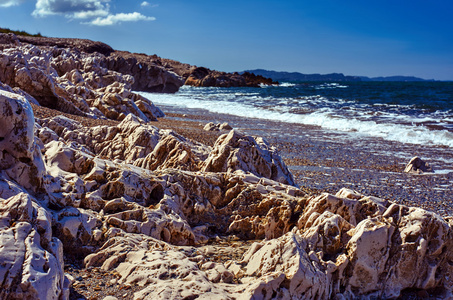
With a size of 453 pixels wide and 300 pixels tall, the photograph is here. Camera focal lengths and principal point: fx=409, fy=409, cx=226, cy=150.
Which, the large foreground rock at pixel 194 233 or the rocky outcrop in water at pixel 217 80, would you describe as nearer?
the large foreground rock at pixel 194 233

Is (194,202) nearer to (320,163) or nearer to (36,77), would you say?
(320,163)

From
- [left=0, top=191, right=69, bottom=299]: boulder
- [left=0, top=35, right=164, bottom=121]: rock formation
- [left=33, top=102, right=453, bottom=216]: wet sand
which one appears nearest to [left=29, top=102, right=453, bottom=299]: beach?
[left=33, top=102, right=453, bottom=216]: wet sand

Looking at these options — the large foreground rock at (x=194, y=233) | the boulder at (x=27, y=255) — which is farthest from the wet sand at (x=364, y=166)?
the boulder at (x=27, y=255)

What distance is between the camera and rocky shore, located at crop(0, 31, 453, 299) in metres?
2.96

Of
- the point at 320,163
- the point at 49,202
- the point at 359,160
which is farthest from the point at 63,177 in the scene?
the point at 359,160

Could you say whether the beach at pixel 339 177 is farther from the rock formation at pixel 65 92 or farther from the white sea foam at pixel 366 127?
the rock formation at pixel 65 92

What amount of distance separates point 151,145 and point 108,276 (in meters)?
3.83

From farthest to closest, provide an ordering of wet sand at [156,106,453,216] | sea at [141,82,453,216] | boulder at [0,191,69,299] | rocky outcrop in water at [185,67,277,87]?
rocky outcrop in water at [185,67,277,87] → sea at [141,82,453,216] → wet sand at [156,106,453,216] → boulder at [0,191,69,299]

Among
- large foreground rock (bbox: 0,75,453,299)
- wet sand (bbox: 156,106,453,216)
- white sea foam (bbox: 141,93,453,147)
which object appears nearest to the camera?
large foreground rock (bbox: 0,75,453,299)

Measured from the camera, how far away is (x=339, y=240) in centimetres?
372

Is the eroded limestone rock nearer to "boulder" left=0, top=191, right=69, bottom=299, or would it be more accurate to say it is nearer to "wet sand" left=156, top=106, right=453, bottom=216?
"wet sand" left=156, top=106, right=453, bottom=216

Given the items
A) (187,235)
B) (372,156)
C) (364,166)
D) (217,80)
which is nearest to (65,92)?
(364,166)

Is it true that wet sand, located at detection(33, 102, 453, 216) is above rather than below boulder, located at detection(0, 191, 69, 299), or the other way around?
below

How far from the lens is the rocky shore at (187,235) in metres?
2.96
